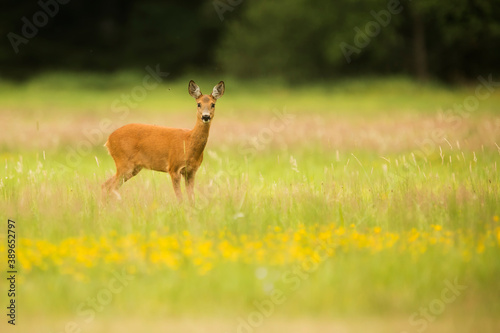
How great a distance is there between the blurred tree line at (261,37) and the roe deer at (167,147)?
2524 cm

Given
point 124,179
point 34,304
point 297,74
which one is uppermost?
point 297,74

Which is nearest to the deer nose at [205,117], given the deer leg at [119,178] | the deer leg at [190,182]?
the deer leg at [190,182]

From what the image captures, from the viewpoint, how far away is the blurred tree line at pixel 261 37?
35.4 metres

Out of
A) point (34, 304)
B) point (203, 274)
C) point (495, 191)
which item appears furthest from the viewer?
point (495, 191)

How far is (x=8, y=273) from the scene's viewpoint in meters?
5.98

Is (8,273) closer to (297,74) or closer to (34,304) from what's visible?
(34,304)

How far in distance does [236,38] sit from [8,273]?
3641 cm

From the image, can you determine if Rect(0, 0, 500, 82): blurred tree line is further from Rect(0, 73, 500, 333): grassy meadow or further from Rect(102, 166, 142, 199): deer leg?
Rect(102, 166, 142, 199): deer leg

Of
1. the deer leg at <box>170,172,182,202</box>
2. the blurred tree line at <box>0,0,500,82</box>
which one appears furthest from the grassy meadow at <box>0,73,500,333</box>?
the blurred tree line at <box>0,0,500,82</box>

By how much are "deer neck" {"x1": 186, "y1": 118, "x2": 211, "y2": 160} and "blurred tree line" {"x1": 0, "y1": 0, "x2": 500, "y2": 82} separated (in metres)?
25.4

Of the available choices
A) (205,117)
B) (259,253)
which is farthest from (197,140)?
(259,253)

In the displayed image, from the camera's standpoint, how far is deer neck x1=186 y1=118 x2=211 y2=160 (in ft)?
28.8

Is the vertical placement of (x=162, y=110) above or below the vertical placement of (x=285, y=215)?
above

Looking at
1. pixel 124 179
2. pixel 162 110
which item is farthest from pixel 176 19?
pixel 124 179
